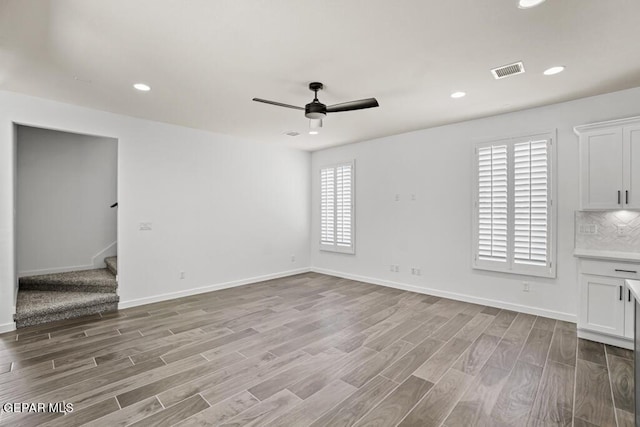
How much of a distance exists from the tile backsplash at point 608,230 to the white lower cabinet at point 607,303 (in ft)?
1.82

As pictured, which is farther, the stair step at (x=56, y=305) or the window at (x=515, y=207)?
the window at (x=515, y=207)

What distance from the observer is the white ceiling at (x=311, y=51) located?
7.14 ft

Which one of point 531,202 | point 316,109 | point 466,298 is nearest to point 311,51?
point 316,109

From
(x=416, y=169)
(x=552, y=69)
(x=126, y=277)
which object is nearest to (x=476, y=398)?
(x=552, y=69)

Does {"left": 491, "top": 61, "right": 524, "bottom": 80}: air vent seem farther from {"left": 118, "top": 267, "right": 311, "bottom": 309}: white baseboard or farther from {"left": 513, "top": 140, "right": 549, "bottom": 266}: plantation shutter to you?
{"left": 118, "top": 267, "right": 311, "bottom": 309}: white baseboard

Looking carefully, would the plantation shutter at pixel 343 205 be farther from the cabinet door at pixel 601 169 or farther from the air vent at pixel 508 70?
the cabinet door at pixel 601 169

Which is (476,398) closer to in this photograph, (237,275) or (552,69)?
(552,69)

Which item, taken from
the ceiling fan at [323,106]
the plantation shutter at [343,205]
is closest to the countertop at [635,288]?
the ceiling fan at [323,106]

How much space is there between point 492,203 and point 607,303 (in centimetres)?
176

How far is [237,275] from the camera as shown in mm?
5988

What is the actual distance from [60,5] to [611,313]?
5630 millimetres

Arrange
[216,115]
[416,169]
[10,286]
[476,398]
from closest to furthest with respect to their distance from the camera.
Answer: [476,398] → [10,286] → [216,115] → [416,169]

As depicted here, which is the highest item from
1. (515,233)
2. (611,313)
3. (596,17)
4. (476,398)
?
(596,17)

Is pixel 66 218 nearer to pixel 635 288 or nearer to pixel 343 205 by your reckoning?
pixel 343 205
